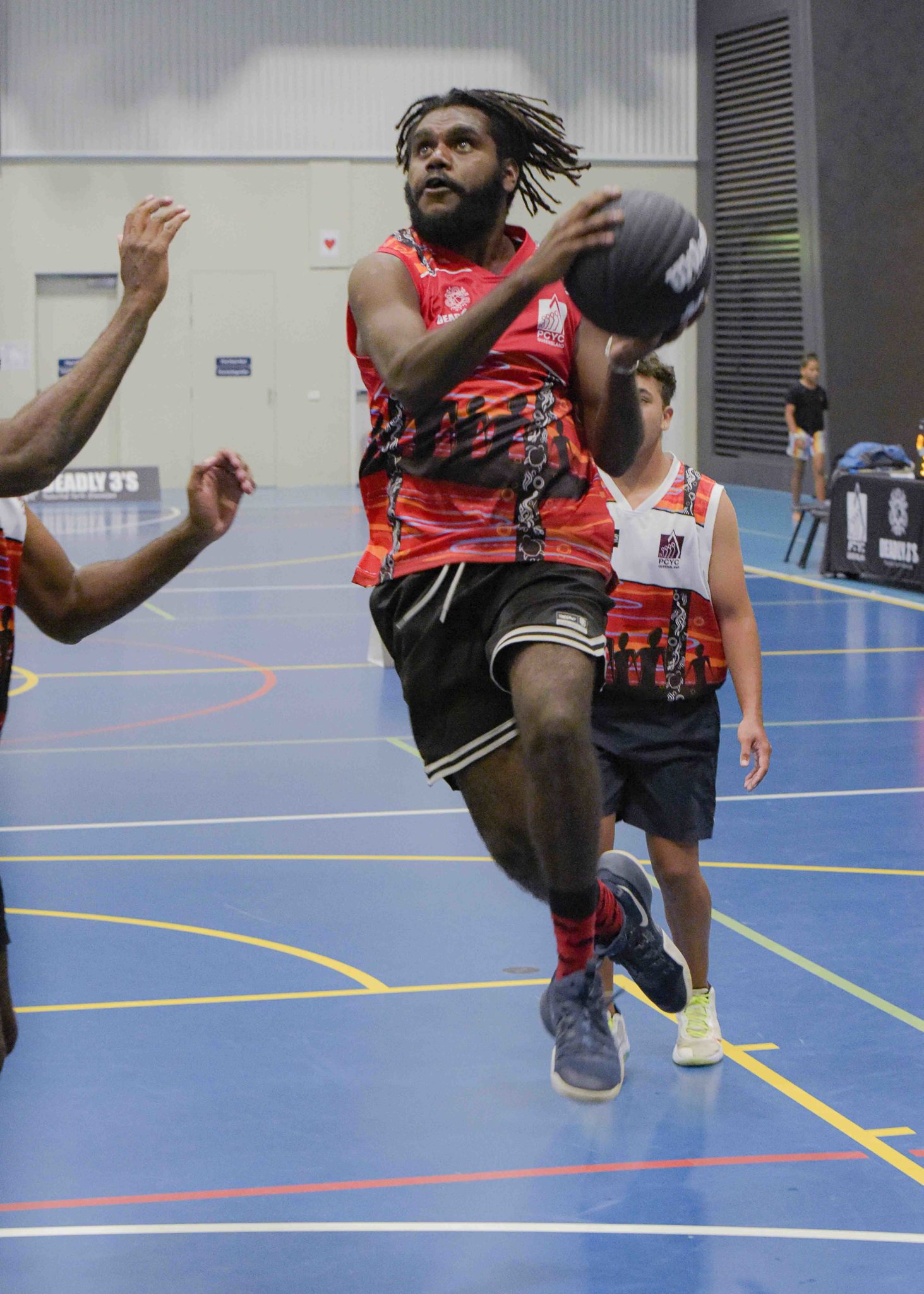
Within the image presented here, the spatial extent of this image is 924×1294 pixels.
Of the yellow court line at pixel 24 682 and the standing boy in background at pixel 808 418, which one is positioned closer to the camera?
the yellow court line at pixel 24 682

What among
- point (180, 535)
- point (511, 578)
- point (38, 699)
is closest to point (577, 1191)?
point (511, 578)

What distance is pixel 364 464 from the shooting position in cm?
379

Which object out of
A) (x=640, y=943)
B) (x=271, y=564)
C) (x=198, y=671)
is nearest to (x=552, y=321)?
(x=640, y=943)

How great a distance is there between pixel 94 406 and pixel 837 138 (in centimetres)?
2316

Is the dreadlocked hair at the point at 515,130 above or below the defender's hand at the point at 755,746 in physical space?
above

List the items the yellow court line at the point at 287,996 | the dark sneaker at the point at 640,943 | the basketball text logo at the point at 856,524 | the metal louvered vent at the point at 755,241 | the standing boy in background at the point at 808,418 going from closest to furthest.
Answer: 1. the dark sneaker at the point at 640,943
2. the yellow court line at the point at 287,996
3. the basketball text logo at the point at 856,524
4. the standing boy in background at the point at 808,418
5. the metal louvered vent at the point at 755,241

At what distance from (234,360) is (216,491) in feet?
80.8

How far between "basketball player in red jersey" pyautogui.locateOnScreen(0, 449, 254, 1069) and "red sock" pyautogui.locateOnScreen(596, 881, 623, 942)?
1166mm

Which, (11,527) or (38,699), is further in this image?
(38,699)

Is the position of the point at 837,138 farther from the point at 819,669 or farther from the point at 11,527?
the point at 11,527

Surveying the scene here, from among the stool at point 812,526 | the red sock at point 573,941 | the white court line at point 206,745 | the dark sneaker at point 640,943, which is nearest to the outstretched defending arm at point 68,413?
the red sock at point 573,941

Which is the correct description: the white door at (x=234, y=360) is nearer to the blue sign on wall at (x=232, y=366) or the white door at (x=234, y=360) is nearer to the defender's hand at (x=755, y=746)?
the blue sign on wall at (x=232, y=366)

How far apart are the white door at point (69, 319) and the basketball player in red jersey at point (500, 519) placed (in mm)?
23839

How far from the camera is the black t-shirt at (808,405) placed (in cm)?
2150
